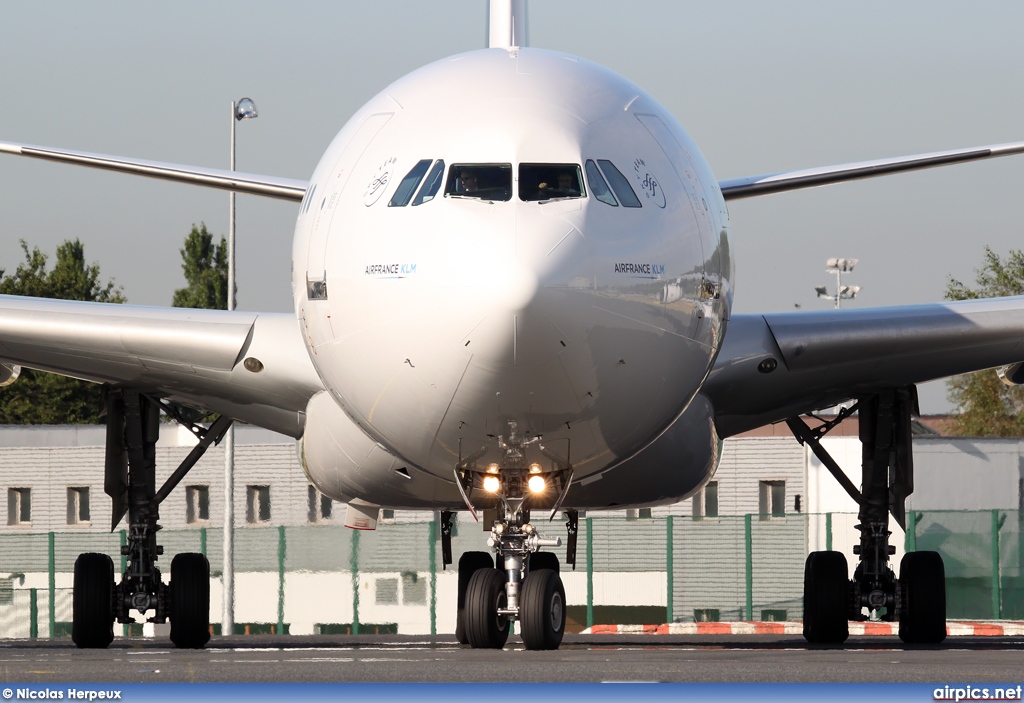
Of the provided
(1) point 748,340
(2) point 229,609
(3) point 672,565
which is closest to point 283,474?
(2) point 229,609

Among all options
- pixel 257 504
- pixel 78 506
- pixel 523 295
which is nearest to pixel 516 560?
pixel 523 295

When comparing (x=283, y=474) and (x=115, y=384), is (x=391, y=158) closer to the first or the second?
(x=115, y=384)

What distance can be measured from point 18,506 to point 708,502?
18.5 meters

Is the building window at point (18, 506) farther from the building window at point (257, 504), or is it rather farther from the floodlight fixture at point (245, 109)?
the floodlight fixture at point (245, 109)

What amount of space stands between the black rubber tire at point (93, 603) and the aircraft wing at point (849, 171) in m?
7.07

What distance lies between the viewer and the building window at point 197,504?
46.6 meters

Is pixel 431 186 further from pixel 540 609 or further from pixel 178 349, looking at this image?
pixel 178 349

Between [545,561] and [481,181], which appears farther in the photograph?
[545,561]

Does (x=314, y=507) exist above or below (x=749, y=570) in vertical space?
above

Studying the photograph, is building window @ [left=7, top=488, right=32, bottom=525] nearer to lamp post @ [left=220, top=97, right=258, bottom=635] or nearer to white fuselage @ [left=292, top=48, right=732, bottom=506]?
lamp post @ [left=220, top=97, right=258, bottom=635]

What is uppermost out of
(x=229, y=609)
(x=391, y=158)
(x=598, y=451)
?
(x=391, y=158)

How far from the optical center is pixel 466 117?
12.2 metres

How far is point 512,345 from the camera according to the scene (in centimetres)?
1070

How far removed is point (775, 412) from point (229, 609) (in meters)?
20.5
